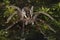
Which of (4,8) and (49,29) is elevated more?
(4,8)

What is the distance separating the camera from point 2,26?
7.24 feet

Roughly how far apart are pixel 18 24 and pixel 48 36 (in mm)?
280

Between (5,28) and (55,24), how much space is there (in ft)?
1.44

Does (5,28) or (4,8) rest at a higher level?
(4,8)

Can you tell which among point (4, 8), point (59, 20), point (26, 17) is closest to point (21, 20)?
→ point (26, 17)

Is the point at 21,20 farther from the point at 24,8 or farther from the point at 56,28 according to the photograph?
the point at 56,28

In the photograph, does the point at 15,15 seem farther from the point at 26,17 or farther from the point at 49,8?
the point at 49,8

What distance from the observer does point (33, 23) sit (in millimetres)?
2166

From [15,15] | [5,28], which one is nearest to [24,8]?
[15,15]

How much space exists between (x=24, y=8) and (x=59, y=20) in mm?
328

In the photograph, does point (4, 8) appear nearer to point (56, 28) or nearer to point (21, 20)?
point (21, 20)

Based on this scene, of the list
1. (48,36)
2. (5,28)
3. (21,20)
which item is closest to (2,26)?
(5,28)

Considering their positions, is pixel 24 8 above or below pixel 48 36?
above

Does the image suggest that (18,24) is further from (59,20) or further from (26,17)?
(59,20)
